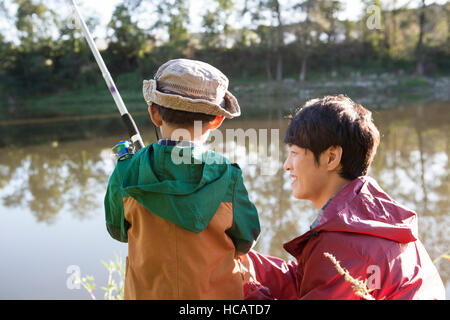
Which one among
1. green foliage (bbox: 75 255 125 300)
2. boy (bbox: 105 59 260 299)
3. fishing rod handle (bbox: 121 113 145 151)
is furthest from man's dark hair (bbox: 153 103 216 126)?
green foliage (bbox: 75 255 125 300)

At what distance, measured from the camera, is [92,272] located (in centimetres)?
309

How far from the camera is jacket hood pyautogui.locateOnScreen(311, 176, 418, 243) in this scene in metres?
1.11

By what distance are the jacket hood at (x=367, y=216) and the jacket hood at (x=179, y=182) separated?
272 millimetres

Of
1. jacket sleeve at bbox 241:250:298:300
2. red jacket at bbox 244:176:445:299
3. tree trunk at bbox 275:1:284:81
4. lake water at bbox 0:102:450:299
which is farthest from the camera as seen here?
tree trunk at bbox 275:1:284:81

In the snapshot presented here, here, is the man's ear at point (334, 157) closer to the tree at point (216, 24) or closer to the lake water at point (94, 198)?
the lake water at point (94, 198)

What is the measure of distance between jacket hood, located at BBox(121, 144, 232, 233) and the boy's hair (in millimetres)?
275

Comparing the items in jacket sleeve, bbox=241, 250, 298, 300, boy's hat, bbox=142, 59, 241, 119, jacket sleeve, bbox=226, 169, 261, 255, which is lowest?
jacket sleeve, bbox=241, 250, 298, 300

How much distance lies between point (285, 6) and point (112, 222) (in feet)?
62.2

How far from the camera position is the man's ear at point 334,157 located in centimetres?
131

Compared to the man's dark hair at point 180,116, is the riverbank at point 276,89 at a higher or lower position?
higher

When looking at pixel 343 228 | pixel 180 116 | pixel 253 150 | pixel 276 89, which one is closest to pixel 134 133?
pixel 180 116

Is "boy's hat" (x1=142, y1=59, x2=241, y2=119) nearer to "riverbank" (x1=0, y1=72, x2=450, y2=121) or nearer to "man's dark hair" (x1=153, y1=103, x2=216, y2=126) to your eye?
"man's dark hair" (x1=153, y1=103, x2=216, y2=126)

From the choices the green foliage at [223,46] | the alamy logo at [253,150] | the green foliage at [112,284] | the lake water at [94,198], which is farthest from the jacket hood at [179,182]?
the green foliage at [223,46]
